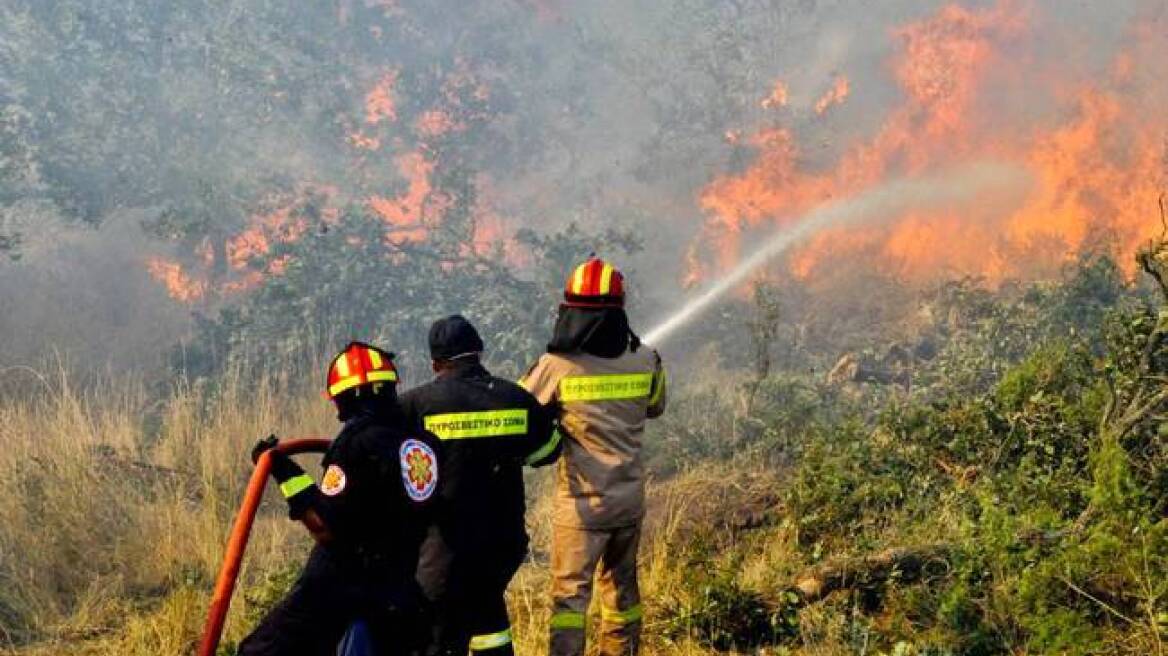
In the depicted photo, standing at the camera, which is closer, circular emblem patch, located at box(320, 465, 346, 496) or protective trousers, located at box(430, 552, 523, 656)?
circular emblem patch, located at box(320, 465, 346, 496)

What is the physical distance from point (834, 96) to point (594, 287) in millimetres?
15607

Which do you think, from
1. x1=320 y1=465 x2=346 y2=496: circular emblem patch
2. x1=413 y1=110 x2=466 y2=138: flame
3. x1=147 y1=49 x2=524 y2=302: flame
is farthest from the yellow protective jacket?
x1=413 y1=110 x2=466 y2=138: flame

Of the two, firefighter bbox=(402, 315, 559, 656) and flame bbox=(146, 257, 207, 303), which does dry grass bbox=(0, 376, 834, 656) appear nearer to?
firefighter bbox=(402, 315, 559, 656)

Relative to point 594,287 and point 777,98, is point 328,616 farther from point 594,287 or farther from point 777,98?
point 777,98

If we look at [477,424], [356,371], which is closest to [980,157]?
[477,424]

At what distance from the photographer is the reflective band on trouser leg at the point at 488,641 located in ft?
14.0

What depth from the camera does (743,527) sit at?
280 inches

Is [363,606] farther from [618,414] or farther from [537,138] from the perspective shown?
[537,138]

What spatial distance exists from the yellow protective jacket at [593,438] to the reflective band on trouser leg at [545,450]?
0.16 metres

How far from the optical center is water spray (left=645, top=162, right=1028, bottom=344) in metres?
15.6

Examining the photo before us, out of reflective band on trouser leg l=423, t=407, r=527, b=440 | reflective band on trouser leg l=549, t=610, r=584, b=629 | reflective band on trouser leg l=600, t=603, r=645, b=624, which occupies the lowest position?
reflective band on trouser leg l=600, t=603, r=645, b=624

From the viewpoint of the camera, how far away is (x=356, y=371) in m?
3.78

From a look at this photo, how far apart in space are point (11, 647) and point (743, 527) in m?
4.60

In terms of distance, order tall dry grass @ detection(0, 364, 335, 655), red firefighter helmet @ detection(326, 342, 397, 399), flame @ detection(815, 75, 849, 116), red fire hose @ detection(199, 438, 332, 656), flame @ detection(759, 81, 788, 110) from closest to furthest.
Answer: red fire hose @ detection(199, 438, 332, 656), red firefighter helmet @ detection(326, 342, 397, 399), tall dry grass @ detection(0, 364, 335, 655), flame @ detection(815, 75, 849, 116), flame @ detection(759, 81, 788, 110)
